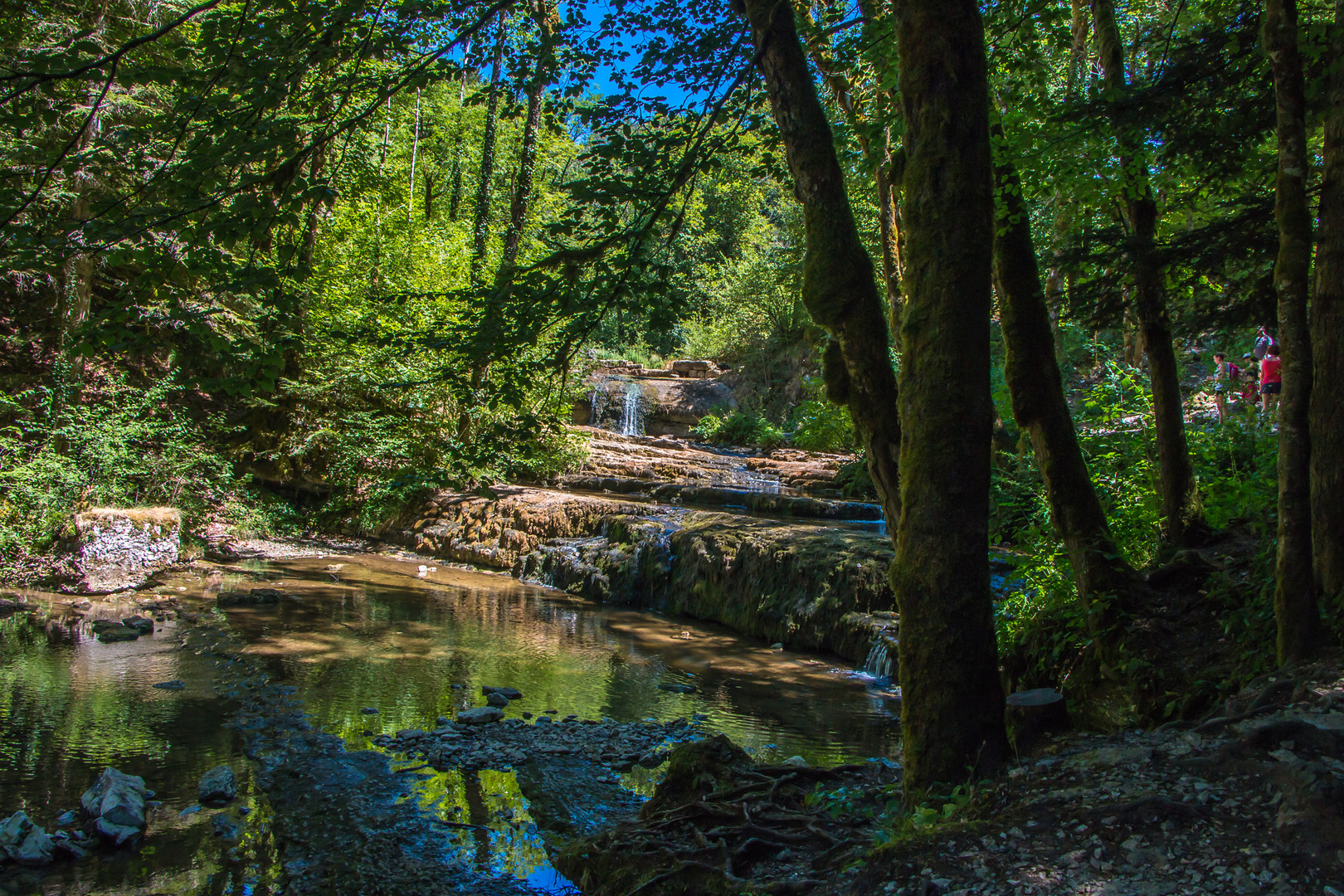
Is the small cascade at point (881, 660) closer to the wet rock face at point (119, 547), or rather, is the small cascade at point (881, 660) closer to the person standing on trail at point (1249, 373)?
the person standing on trail at point (1249, 373)

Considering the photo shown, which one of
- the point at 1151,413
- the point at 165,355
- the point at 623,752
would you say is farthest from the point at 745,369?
the point at 623,752

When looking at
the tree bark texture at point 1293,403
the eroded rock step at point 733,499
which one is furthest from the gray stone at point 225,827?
the eroded rock step at point 733,499

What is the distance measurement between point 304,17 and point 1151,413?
6691 mm

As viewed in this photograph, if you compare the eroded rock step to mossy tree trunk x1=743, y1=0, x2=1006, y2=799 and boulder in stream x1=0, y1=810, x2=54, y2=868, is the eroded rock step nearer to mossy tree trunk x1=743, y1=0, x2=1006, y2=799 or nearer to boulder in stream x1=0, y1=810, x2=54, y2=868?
mossy tree trunk x1=743, y1=0, x2=1006, y2=799

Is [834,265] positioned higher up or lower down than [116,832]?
higher up

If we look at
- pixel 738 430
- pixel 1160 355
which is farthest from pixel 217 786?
pixel 738 430

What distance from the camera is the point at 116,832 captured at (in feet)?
13.0

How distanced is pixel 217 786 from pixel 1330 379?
19.7ft

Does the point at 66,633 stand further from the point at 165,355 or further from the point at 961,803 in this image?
the point at 165,355

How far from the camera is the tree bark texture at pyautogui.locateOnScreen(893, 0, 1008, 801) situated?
313cm

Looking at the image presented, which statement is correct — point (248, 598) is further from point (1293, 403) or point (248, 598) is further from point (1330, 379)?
point (1330, 379)

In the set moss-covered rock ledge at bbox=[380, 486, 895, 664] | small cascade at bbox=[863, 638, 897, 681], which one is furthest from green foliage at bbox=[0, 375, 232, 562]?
small cascade at bbox=[863, 638, 897, 681]

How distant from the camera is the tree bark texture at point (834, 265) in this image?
4.17 meters

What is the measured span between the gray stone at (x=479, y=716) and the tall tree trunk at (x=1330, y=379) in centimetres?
510
